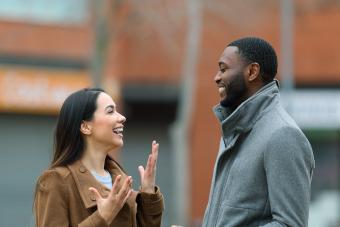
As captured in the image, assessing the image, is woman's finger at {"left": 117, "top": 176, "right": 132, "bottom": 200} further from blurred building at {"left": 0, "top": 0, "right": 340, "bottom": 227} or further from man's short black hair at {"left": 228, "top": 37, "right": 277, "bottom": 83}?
blurred building at {"left": 0, "top": 0, "right": 340, "bottom": 227}

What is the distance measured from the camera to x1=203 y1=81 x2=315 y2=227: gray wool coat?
3.44 metres

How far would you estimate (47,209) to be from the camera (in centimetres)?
412

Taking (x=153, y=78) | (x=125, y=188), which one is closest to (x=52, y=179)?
(x=125, y=188)

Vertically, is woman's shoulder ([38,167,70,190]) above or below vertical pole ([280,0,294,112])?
above

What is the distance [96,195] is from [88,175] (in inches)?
8.3

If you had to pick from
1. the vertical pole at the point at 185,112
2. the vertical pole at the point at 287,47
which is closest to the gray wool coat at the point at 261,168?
the vertical pole at the point at 185,112

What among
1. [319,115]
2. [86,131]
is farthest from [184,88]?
[86,131]

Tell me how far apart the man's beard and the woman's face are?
0.84 m

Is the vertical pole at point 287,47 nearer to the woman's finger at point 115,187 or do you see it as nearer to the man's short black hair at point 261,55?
the woman's finger at point 115,187

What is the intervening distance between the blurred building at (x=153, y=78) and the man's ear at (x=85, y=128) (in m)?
17.7

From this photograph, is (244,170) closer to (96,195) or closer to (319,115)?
(96,195)

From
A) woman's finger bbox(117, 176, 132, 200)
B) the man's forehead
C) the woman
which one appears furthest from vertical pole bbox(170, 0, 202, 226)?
the man's forehead

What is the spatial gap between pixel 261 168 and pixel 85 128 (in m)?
1.14

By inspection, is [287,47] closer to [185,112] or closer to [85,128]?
Answer: [185,112]
